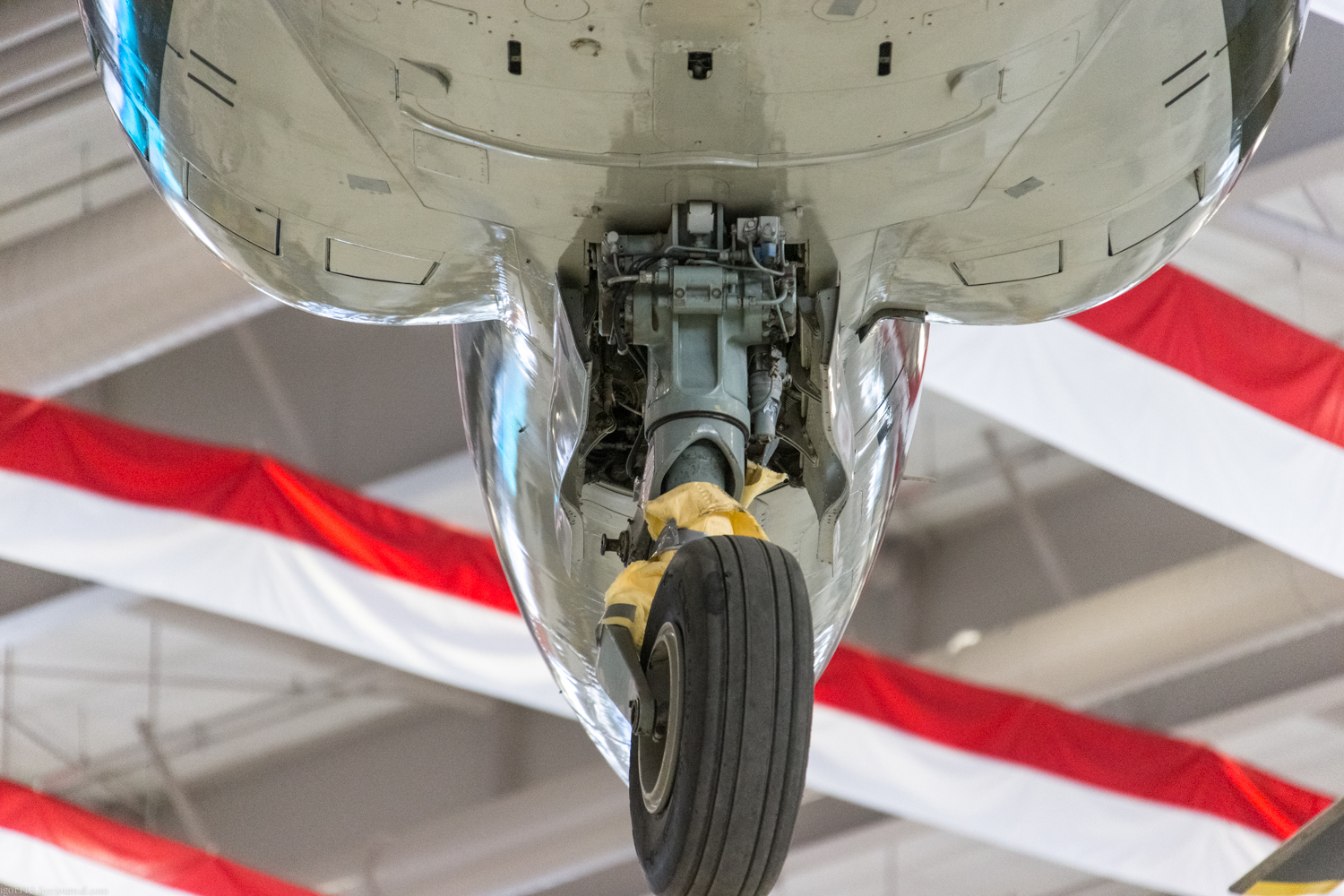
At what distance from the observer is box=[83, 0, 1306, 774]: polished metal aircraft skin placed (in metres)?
2.90

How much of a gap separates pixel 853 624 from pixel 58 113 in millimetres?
9258

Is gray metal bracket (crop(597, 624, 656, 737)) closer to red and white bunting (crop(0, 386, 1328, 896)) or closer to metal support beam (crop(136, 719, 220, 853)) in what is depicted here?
red and white bunting (crop(0, 386, 1328, 896))

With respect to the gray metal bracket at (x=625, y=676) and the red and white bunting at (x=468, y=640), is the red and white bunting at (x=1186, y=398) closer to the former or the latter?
the red and white bunting at (x=468, y=640)

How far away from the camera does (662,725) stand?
3000 mm

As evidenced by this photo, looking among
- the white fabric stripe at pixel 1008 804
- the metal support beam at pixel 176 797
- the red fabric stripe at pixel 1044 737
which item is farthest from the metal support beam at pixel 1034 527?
the metal support beam at pixel 176 797

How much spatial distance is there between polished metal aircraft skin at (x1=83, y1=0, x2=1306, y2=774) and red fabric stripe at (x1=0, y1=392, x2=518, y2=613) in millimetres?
5236

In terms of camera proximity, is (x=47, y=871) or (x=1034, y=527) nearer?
(x=47, y=871)

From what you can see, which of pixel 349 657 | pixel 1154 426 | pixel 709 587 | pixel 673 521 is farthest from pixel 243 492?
pixel 709 587

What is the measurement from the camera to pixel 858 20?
2.84 meters

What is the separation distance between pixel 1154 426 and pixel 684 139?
19.5ft

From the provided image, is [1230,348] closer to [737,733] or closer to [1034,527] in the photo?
[1034,527]

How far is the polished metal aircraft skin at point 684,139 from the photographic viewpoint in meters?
2.90

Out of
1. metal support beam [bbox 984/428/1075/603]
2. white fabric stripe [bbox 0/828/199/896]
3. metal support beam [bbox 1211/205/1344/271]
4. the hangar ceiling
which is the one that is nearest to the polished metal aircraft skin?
the hangar ceiling

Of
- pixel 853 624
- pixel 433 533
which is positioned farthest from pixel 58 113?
pixel 853 624
